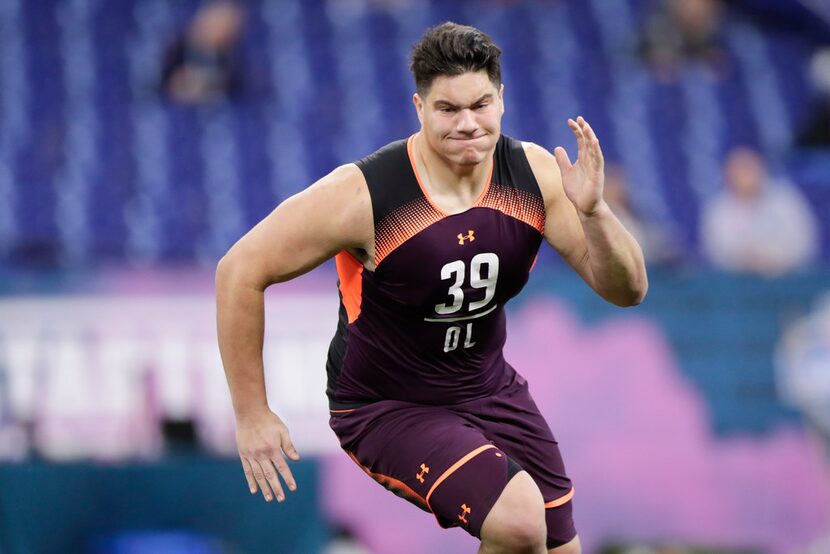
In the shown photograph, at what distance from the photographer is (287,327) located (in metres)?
8.35

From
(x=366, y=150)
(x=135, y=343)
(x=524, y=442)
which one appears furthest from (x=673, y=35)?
(x=524, y=442)

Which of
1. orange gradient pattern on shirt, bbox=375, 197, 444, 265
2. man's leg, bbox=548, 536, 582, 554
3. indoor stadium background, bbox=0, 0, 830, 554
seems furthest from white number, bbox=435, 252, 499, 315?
indoor stadium background, bbox=0, 0, 830, 554

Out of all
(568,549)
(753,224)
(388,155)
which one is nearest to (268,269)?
(388,155)

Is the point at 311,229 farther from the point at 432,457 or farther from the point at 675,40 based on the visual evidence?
the point at 675,40

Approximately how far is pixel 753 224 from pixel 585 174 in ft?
16.6

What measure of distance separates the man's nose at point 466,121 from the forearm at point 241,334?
0.93 m

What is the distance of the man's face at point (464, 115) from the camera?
186 inches

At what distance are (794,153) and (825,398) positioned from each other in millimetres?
3415

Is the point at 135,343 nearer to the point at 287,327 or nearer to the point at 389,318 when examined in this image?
the point at 287,327

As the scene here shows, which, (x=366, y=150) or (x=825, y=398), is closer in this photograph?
(x=825, y=398)

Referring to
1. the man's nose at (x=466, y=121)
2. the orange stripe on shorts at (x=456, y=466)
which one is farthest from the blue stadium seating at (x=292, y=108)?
the man's nose at (x=466, y=121)

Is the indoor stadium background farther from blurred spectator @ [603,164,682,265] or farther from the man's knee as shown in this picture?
the man's knee

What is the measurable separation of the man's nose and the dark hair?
0.44 ft

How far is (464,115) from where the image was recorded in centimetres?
473
